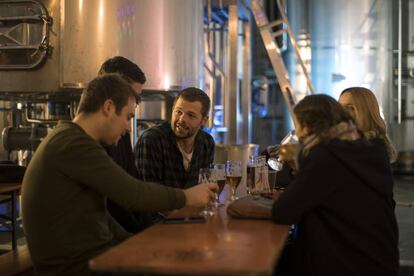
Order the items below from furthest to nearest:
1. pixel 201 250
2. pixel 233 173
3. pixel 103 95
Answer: pixel 233 173 < pixel 103 95 < pixel 201 250

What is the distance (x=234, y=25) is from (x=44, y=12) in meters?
2.53

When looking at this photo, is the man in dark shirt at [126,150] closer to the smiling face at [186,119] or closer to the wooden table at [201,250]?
the smiling face at [186,119]

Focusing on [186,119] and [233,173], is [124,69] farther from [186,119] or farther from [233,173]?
[233,173]

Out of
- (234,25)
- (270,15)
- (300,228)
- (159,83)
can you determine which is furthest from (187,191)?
(270,15)

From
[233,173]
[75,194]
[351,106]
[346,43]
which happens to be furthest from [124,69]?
[346,43]

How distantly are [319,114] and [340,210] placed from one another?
0.38m

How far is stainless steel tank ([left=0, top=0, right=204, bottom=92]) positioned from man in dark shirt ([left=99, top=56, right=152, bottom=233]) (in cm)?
188

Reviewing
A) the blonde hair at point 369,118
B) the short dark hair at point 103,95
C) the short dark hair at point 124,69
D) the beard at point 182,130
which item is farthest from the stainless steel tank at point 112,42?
the short dark hair at point 103,95

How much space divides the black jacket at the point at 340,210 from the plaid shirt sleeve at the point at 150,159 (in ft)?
4.02

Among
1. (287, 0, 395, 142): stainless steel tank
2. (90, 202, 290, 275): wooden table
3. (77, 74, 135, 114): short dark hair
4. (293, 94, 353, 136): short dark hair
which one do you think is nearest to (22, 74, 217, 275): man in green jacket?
(77, 74, 135, 114): short dark hair

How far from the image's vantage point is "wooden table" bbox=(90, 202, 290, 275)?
145 centimetres

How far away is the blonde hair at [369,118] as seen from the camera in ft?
8.80

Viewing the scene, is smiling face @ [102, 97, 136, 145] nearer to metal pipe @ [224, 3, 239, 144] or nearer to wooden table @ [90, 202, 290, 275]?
wooden table @ [90, 202, 290, 275]

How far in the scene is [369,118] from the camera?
272 centimetres
